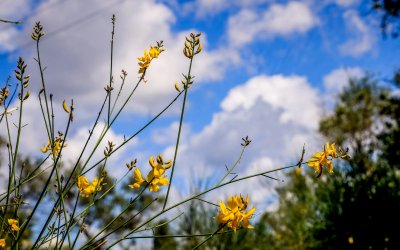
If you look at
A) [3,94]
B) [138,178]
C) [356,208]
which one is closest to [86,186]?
[138,178]

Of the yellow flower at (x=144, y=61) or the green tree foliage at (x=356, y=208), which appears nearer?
the yellow flower at (x=144, y=61)

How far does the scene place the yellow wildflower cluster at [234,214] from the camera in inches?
56.3

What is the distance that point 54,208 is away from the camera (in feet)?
4.91

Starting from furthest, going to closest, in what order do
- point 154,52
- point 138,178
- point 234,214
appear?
point 154,52
point 138,178
point 234,214

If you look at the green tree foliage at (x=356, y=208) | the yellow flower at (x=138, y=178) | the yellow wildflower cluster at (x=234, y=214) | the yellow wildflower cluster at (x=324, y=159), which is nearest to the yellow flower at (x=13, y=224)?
the yellow flower at (x=138, y=178)

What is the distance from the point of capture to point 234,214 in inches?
56.6

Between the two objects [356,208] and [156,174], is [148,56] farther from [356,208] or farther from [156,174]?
[356,208]

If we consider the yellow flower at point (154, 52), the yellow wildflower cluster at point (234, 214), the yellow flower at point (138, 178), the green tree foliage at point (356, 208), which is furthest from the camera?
the green tree foliage at point (356, 208)

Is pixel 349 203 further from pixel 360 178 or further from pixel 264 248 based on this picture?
pixel 264 248

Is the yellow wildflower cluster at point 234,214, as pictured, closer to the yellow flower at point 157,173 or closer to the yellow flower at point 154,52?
the yellow flower at point 157,173

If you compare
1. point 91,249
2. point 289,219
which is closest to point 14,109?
point 91,249

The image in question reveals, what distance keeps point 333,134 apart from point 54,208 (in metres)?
25.3

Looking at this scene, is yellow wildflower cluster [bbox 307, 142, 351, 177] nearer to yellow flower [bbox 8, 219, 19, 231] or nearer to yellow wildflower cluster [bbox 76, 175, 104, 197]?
yellow wildflower cluster [bbox 76, 175, 104, 197]

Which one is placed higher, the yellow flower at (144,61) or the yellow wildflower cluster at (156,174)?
the yellow flower at (144,61)
